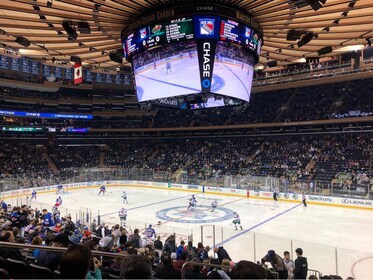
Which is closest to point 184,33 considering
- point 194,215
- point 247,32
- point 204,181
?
point 247,32

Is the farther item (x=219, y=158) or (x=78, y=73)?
(x=219, y=158)

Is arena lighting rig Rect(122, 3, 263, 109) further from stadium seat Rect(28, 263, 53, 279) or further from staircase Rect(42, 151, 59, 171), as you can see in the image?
staircase Rect(42, 151, 59, 171)

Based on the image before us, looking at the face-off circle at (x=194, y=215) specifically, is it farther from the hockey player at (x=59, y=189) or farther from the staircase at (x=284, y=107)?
the staircase at (x=284, y=107)

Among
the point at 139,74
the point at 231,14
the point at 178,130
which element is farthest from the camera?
the point at 178,130

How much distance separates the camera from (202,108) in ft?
40.1

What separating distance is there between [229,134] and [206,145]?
311cm

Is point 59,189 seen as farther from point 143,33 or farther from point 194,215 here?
point 143,33

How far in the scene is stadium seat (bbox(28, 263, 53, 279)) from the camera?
3352 millimetres

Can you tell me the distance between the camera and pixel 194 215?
65.2 ft

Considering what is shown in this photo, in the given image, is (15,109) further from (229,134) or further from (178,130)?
(229,134)

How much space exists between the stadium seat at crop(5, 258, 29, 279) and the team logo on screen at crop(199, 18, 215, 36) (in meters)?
7.29

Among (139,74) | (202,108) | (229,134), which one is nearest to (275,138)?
(229,134)

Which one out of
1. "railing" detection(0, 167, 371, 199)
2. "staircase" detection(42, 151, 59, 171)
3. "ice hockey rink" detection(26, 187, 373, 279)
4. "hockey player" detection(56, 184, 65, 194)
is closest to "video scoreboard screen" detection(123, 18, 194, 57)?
"ice hockey rink" detection(26, 187, 373, 279)

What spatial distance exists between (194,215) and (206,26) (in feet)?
44.0
